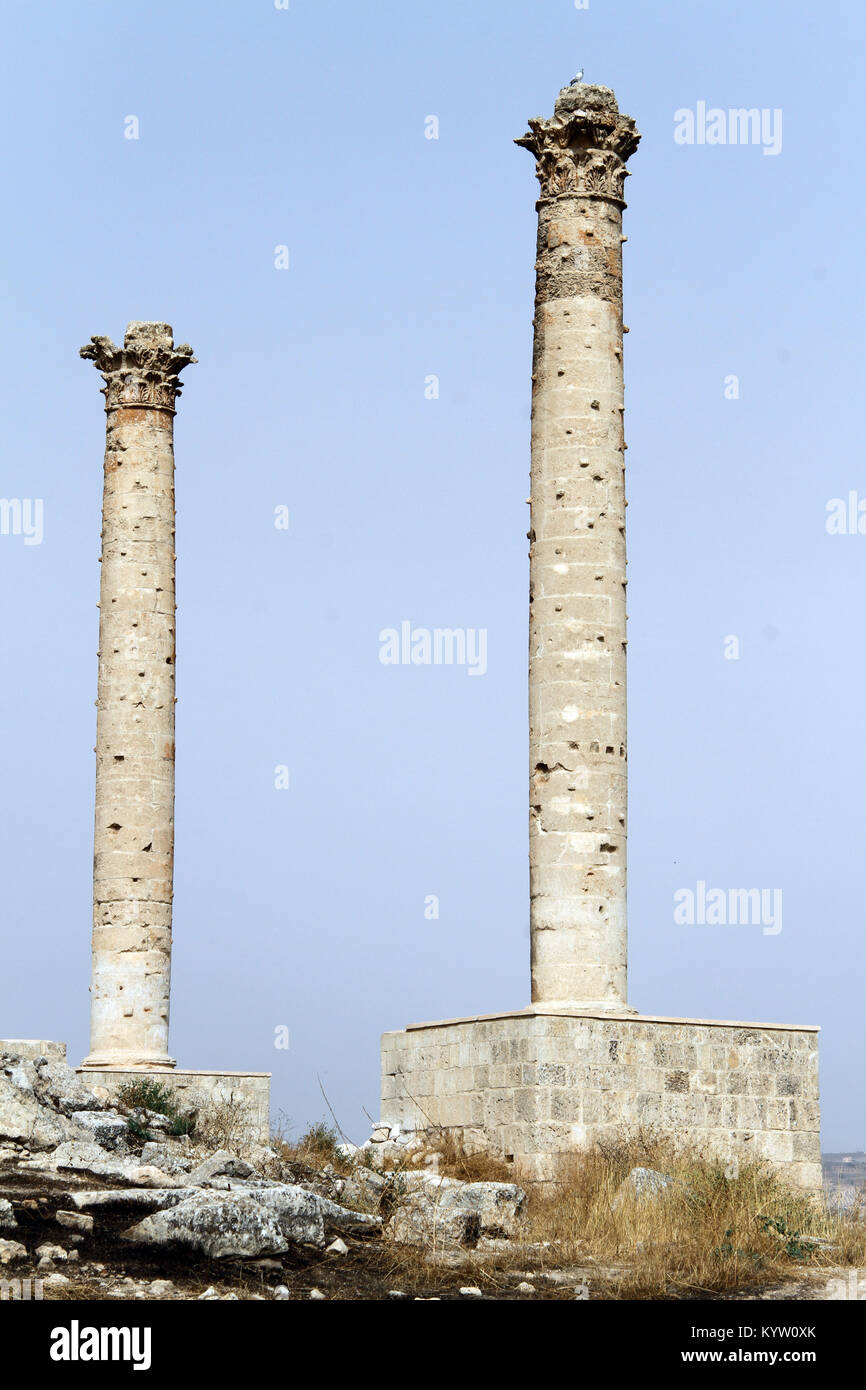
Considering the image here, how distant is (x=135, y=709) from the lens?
22547 millimetres

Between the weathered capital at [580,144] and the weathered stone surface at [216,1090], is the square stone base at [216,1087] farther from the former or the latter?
the weathered capital at [580,144]

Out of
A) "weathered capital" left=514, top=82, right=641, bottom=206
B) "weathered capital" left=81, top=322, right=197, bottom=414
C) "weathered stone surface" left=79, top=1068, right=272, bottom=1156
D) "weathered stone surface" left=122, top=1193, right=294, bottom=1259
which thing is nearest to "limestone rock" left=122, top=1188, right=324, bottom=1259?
"weathered stone surface" left=122, top=1193, right=294, bottom=1259

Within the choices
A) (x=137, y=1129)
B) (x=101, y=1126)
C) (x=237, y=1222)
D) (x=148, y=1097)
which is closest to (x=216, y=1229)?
(x=237, y=1222)

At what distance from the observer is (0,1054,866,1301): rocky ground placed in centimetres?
1099

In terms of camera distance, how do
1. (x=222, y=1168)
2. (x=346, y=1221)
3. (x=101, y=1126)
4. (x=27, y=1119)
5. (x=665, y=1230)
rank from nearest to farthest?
(x=346, y=1221)
(x=665, y=1230)
(x=222, y=1168)
(x=27, y=1119)
(x=101, y=1126)

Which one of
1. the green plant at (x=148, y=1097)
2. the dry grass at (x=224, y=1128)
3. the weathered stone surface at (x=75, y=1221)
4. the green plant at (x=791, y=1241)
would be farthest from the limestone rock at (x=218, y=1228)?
the green plant at (x=148, y=1097)

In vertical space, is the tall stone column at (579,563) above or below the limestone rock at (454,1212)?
above

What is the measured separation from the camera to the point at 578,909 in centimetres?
1711

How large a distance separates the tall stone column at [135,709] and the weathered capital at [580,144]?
6439 mm

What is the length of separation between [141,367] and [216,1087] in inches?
311

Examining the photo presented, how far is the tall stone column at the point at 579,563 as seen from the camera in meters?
17.2

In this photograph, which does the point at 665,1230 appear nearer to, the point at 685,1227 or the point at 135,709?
the point at 685,1227

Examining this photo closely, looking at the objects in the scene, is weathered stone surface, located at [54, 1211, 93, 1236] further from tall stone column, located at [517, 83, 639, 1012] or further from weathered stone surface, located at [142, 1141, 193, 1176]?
tall stone column, located at [517, 83, 639, 1012]

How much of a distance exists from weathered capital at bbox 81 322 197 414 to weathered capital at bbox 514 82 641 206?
20.8 feet
